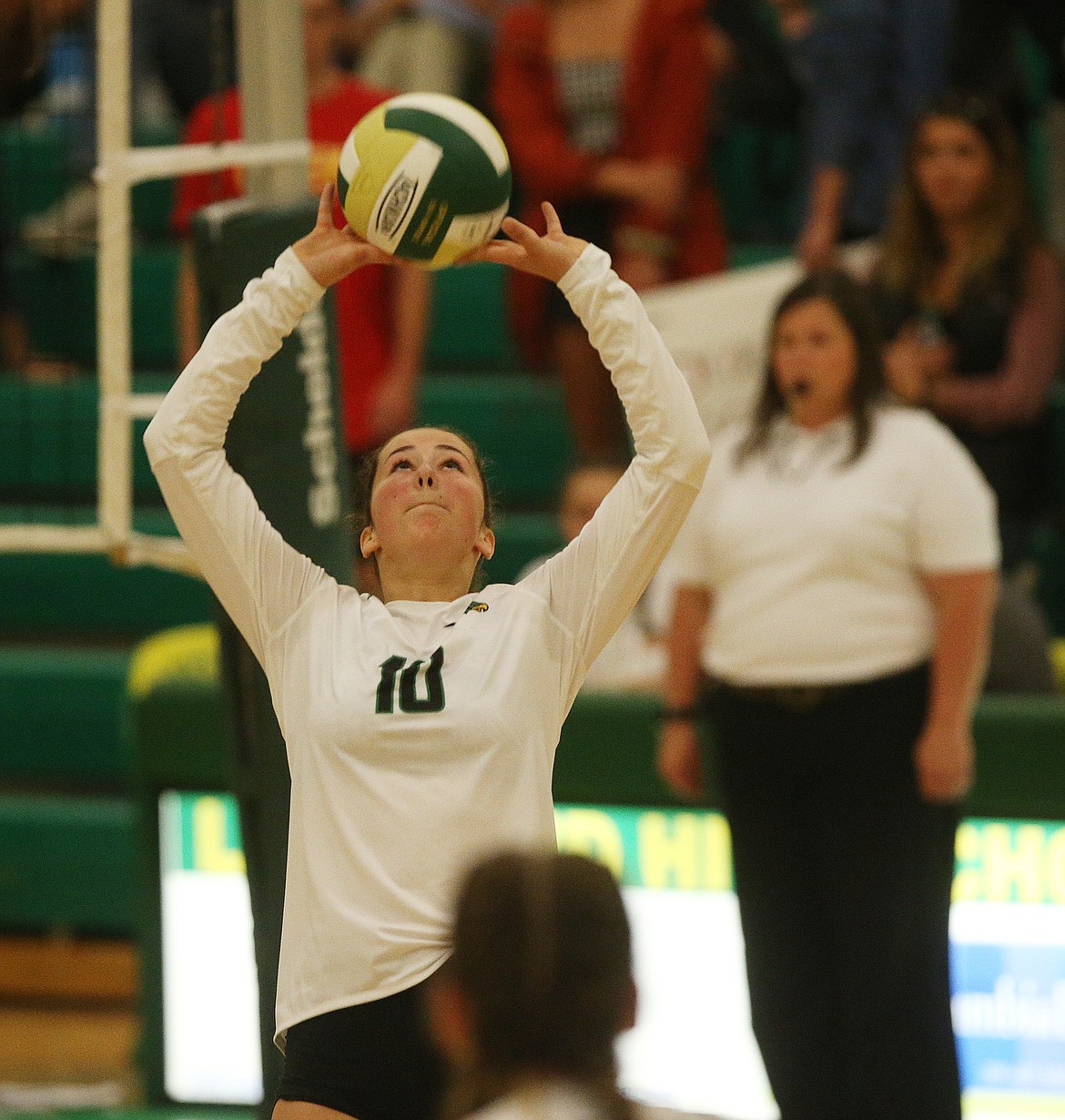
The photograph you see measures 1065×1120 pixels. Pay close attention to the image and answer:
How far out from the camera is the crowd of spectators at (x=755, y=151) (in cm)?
505

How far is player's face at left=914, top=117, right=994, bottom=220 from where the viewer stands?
504 cm

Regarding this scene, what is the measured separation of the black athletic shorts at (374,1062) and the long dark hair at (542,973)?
1.97 feet

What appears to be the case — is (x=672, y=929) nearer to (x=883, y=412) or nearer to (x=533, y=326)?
(x=883, y=412)

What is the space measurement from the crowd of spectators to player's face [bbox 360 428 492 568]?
143cm

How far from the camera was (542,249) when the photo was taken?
8.50ft

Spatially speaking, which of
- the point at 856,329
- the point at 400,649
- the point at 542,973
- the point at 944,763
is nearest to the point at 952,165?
the point at 856,329

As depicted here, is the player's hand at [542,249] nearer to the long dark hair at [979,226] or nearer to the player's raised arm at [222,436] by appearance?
the player's raised arm at [222,436]

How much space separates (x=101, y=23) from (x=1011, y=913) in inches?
109

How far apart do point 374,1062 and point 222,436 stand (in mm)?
861

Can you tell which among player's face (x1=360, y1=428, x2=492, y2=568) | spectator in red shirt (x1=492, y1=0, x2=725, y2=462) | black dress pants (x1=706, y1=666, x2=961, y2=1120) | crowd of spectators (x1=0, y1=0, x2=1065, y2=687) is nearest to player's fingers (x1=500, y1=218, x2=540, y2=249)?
player's face (x1=360, y1=428, x2=492, y2=568)

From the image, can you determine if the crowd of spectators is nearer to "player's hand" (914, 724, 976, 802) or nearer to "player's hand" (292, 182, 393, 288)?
"player's hand" (914, 724, 976, 802)

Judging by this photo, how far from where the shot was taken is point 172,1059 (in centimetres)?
488

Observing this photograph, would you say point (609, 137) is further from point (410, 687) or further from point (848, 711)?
point (410, 687)

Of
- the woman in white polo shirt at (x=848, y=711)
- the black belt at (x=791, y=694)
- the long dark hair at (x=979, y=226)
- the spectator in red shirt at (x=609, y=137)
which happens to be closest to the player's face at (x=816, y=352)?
the woman in white polo shirt at (x=848, y=711)
